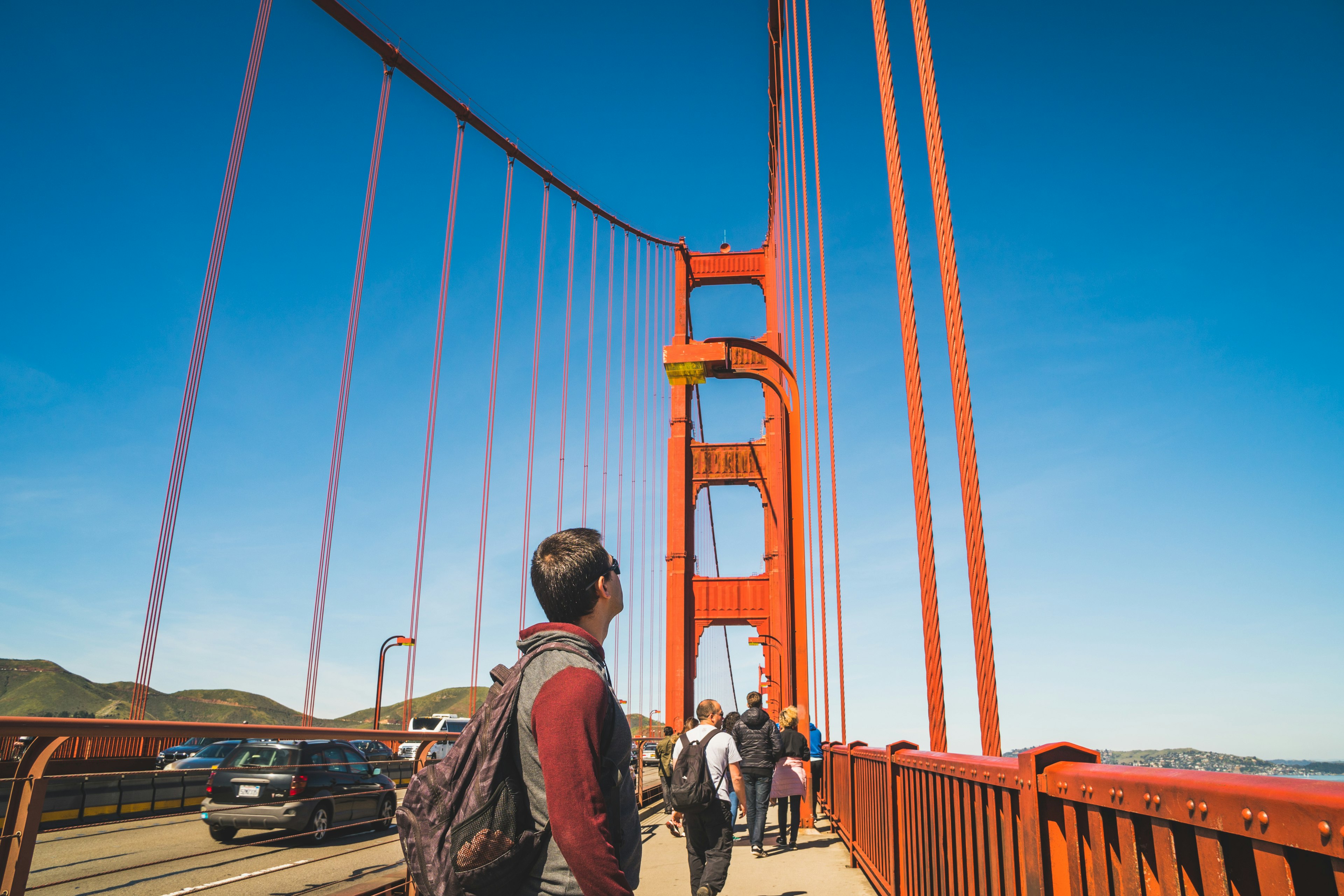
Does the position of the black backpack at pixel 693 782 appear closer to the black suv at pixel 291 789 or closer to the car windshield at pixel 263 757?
the black suv at pixel 291 789

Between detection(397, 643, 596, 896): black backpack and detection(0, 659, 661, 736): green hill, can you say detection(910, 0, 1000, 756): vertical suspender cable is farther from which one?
detection(0, 659, 661, 736): green hill

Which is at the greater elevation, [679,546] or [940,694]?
[679,546]

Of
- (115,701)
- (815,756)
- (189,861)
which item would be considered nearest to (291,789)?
(189,861)

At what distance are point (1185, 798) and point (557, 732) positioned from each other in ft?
3.30

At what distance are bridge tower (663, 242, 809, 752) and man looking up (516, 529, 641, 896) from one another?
10732 millimetres

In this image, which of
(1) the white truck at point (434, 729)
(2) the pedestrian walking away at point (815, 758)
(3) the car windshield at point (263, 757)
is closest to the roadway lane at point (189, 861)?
(1) the white truck at point (434, 729)

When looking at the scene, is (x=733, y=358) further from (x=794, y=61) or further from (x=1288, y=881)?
(x=1288, y=881)

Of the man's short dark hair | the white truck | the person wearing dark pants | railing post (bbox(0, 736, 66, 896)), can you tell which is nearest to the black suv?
the white truck

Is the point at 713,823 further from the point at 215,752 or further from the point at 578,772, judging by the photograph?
the point at 215,752

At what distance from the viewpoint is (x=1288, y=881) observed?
1.04 meters

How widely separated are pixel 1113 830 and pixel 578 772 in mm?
1127

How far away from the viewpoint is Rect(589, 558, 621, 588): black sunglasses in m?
1.73

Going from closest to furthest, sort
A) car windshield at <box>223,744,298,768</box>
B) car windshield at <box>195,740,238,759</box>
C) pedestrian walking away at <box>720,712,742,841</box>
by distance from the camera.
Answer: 1. pedestrian walking away at <box>720,712,742,841</box>
2. car windshield at <box>223,744,298,768</box>
3. car windshield at <box>195,740,238,759</box>

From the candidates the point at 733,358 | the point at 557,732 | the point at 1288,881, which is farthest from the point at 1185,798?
the point at 733,358
